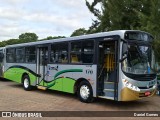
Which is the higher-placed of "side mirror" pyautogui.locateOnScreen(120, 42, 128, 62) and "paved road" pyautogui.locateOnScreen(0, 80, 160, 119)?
"side mirror" pyautogui.locateOnScreen(120, 42, 128, 62)

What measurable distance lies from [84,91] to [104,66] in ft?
4.74

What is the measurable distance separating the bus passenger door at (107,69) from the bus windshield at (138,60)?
583 millimetres

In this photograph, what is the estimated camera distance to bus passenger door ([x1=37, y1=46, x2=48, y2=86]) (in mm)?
15773

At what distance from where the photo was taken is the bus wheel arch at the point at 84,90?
12500mm

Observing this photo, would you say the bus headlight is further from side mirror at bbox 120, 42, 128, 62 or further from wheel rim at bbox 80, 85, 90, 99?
wheel rim at bbox 80, 85, 90, 99

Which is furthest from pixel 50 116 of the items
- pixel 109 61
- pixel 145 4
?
pixel 145 4

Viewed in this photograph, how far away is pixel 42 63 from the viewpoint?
52.7 feet

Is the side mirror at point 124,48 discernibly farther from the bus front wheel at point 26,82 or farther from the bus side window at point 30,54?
the bus front wheel at point 26,82

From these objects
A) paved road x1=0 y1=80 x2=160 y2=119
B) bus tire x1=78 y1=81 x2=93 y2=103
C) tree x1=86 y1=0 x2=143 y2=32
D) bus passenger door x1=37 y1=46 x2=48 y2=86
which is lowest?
paved road x1=0 y1=80 x2=160 y2=119

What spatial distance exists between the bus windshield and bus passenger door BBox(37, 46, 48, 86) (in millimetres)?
5551

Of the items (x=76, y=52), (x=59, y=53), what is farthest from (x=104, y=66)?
(x=59, y=53)

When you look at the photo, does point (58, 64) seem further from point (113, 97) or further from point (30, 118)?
point (30, 118)

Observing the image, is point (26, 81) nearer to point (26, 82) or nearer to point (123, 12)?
point (26, 82)

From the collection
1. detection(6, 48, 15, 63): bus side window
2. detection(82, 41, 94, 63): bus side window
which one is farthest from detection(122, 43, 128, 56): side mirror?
detection(6, 48, 15, 63): bus side window
